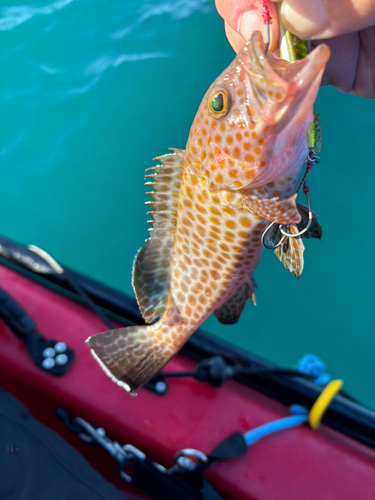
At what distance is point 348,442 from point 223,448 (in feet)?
2.76

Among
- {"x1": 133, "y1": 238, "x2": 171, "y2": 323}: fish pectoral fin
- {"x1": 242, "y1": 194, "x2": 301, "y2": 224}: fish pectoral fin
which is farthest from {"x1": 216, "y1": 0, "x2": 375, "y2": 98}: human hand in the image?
{"x1": 133, "y1": 238, "x2": 171, "y2": 323}: fish pectoral fin

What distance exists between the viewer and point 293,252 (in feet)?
5.73

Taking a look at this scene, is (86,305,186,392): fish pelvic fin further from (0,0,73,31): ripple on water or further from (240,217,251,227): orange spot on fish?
(0,0,73,31): ripple on water

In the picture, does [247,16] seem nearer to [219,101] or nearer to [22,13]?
[219,101]

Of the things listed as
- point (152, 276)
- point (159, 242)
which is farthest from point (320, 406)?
point (159, 242)

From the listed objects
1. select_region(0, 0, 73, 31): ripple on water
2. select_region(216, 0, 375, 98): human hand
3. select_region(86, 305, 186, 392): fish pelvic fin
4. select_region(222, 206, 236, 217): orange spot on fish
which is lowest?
select_region(86, 305, 186, 392): fish pelvic fin

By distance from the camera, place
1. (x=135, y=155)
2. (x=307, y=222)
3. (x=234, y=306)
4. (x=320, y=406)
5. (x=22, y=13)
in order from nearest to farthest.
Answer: (x=307, y=222) → (x=234, y=306) → (x=320, y=406) → (x=135, y=155) → (x=22, y=13)

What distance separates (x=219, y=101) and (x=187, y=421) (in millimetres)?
1924

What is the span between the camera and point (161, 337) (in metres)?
2.22

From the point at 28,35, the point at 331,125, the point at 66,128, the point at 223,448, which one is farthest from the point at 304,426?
the point at 28,35

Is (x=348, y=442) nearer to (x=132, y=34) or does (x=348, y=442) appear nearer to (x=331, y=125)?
(x=331, y=125)

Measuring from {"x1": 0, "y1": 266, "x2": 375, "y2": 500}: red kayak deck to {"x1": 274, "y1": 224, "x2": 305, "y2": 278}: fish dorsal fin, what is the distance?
3.85 feet

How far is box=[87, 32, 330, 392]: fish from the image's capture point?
4.55 ft

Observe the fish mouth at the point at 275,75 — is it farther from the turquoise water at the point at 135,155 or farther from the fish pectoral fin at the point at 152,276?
the turquoise water at the point at 135,155
